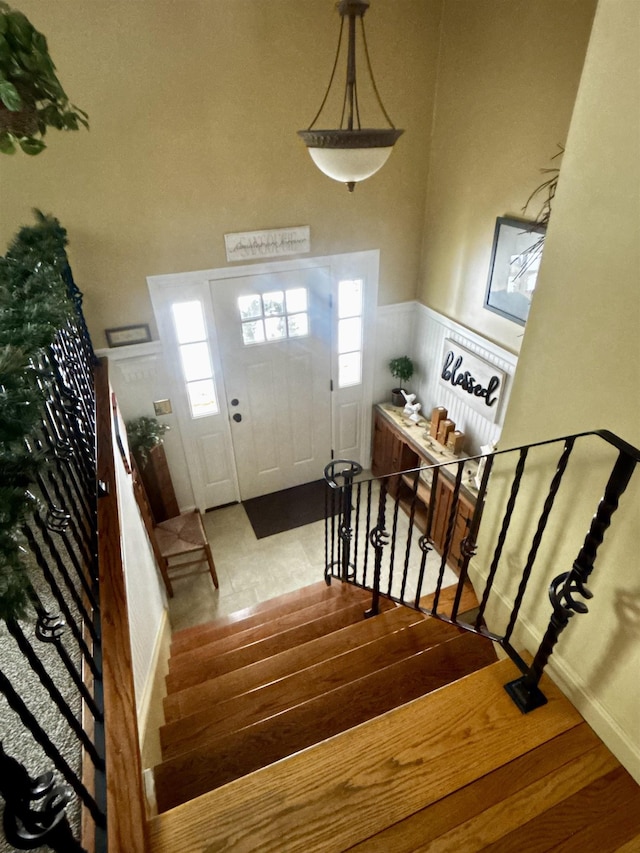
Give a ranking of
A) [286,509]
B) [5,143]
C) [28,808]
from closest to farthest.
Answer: [28,808] → [5,143] → [286,509]

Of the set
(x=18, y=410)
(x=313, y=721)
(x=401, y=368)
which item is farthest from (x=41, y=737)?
(x=401, y=368)

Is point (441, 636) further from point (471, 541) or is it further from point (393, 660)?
point (471, 541)

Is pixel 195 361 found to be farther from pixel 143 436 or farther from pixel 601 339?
pixel 601 339

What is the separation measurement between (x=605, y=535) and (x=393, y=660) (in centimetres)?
107

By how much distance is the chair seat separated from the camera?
338 centimetres

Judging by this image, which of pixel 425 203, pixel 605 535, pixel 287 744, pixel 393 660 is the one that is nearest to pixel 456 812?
pixel 287 744

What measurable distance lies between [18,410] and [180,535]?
2777mm

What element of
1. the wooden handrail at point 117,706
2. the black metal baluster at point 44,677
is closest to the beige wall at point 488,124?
the wooden handrail at point 117,706

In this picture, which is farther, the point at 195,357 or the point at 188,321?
the point at 195,357

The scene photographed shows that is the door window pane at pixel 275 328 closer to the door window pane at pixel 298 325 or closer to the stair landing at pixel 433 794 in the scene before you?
the door window pane at pixel 298 325

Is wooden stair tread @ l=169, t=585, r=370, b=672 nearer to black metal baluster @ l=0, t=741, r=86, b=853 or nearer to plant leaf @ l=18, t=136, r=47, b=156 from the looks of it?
black metal baluster @ l=0, t=741, r=86, b=853

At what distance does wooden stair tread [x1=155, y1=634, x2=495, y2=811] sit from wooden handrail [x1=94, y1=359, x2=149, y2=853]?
43 cm

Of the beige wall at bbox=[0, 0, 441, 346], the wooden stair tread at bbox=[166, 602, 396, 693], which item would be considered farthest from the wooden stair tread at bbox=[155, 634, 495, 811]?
the beige wall at bbox=[0, 0, 441, 346]

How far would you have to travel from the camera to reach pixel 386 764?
4.45ft
